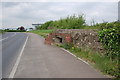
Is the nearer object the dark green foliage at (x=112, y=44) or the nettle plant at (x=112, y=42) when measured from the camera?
the dark green foliage at (x=112, y=44)

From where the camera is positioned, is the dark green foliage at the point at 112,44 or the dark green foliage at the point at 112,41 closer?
the dark green foliage at the point at 112,44

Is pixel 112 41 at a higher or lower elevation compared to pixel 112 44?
higher

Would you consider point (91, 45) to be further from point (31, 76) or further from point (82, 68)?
point (31, 76)

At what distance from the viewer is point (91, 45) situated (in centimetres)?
1126

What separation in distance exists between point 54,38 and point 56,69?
41.1ft

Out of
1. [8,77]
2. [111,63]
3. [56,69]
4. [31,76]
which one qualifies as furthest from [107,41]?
[8,77]

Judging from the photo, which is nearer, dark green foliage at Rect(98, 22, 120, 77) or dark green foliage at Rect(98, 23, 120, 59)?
dark green foliage at Rect(98, 22, 120, 77)

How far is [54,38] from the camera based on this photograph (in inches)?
818

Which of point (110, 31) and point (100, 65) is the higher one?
point (110, 31)

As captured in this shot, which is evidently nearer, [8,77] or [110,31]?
[8,77]

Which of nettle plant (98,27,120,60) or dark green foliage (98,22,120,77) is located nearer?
dark green foliage (98,22,120,77)

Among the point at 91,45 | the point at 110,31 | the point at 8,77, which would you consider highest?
the point at 110,31

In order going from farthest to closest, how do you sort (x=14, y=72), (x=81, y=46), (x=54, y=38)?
1. (x=54, y=38)
2. (x=81, y=46)
3. (x=14, y=72)

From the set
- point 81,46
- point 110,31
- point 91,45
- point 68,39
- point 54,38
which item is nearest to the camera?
point 110,31
